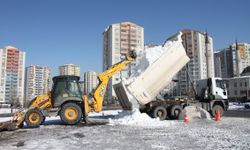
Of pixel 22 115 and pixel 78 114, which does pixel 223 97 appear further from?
pixel 22 115

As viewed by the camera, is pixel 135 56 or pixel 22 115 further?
pixel 135 56

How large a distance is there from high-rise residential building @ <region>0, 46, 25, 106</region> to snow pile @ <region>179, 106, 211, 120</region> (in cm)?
9062

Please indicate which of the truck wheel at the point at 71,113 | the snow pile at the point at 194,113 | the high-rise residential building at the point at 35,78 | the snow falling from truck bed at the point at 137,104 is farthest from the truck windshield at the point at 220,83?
the high-rise residential building at the point at 35,78

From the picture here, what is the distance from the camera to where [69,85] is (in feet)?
44.5

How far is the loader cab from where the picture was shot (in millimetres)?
13297

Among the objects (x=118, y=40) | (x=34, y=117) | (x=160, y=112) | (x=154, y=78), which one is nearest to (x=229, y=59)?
(x=118, y=40)

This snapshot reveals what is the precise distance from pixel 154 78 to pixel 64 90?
5321 mm

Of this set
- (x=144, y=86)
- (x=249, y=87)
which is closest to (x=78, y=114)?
(x=144, y=86)

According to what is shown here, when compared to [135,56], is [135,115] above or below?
below

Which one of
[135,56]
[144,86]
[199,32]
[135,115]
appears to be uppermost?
[199,32]

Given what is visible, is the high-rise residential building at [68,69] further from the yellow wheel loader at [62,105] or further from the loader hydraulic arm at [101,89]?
the yellow wheel loader at [62,105]

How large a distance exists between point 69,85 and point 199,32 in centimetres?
9210

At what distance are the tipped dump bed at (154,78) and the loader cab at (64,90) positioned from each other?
273cm

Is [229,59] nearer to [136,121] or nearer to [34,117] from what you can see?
[136,121]
